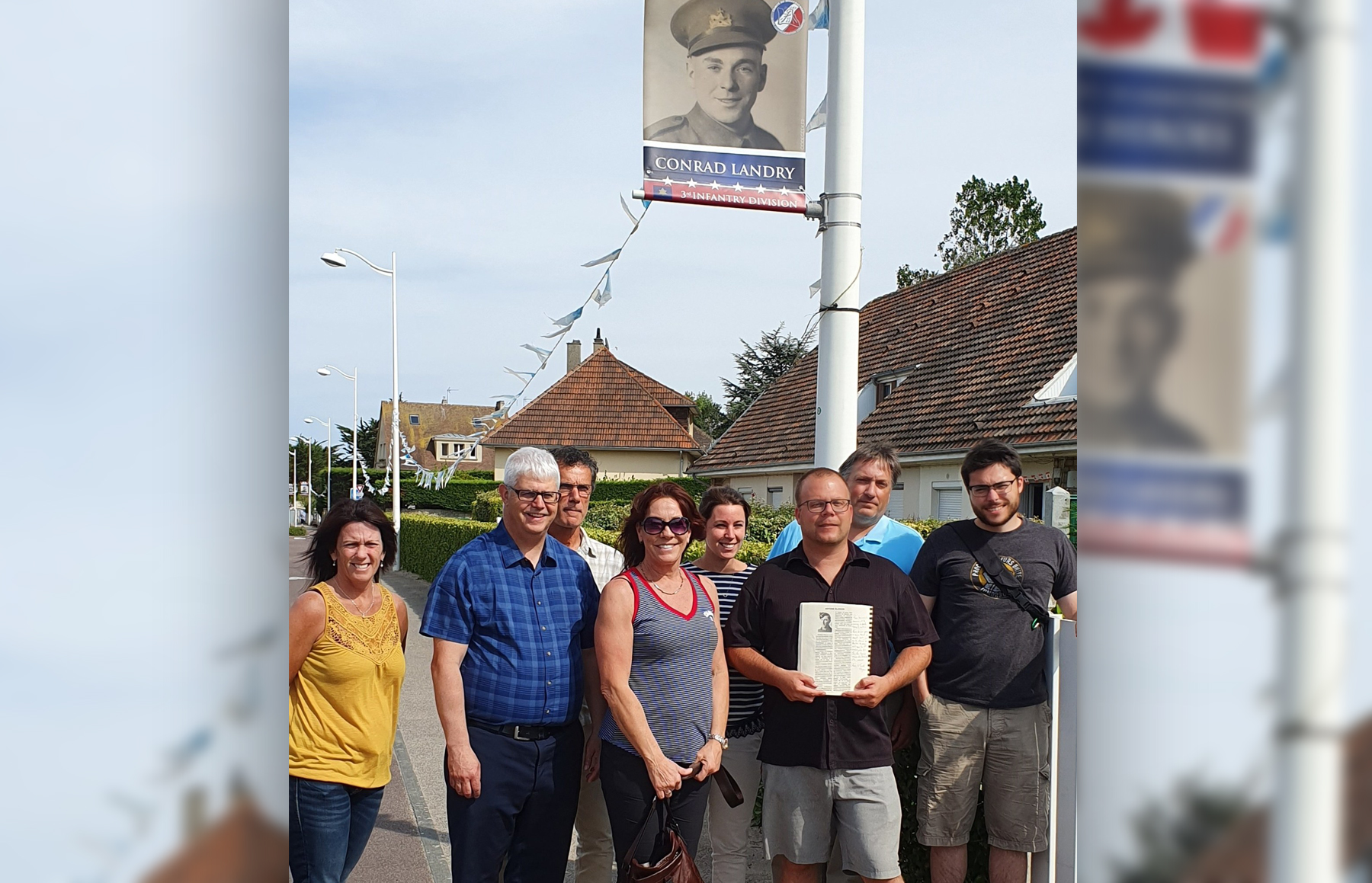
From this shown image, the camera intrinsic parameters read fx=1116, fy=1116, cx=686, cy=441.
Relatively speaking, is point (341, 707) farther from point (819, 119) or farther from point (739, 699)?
point (819, 119)

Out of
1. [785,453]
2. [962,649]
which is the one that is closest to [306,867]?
[962,649]

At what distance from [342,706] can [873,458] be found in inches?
97.6

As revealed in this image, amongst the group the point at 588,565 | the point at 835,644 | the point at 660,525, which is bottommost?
the point at 835,644

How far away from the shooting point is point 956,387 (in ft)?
62.6

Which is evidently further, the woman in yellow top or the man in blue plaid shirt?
the man in blue plaid shirt

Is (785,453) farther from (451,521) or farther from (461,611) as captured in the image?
(461,611)

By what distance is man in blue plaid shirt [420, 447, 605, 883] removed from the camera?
3.98 metres

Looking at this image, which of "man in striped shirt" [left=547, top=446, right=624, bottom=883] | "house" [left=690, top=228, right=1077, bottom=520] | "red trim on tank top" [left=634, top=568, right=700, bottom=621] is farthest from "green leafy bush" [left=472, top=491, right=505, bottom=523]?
"red trim on tank top" [left=634, top=568, right=700, bottom=621]

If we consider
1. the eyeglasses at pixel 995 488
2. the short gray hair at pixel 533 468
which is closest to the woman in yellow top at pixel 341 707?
the short gray hair at pixel 533 468

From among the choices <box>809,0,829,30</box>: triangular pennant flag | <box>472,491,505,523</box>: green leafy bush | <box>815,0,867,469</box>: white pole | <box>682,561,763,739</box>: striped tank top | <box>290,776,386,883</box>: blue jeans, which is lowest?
<box>472,491,505,523</box>: green leafy bush

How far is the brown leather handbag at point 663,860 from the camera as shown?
3891 millimetres

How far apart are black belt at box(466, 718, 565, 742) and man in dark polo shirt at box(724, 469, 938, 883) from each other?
80 cm
